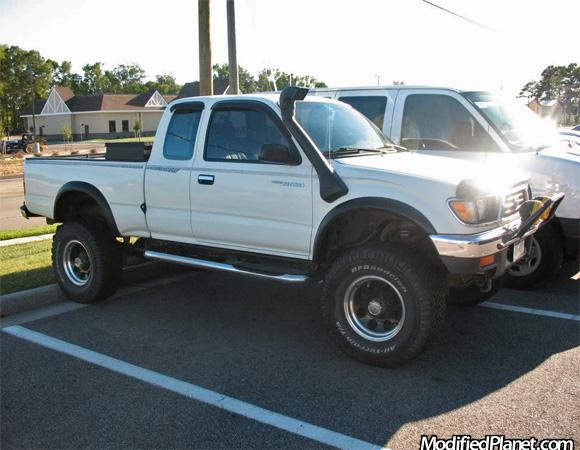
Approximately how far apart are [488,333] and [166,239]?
128 inches

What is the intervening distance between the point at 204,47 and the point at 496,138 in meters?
5.49

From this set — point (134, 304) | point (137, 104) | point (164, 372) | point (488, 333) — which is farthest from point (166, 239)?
point (137, 104)

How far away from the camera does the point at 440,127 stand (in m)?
7.16

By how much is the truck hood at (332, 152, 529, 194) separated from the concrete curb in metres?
3.41

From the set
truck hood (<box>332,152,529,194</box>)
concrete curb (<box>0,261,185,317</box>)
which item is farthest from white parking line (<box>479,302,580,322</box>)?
concrete curb (<box>0,261,185,317</box>)

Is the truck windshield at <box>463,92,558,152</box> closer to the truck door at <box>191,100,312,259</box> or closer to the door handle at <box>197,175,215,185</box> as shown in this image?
the truck door at <box>191,100,312,259</box>

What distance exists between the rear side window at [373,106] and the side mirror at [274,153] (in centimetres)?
313

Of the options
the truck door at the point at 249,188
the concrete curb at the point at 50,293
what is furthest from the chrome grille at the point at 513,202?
the concrete curb at the point at 50,293

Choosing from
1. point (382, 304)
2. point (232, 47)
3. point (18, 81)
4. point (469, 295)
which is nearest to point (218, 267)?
point (382, 304)

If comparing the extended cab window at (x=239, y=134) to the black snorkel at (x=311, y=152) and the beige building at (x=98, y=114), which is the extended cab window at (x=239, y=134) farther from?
the beige building at (x=98, y=114)

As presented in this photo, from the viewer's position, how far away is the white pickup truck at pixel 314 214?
14.1ft

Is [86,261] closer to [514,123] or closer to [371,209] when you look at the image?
[371,209]

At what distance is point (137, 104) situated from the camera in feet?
243

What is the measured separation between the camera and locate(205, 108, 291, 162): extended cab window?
205 inches
